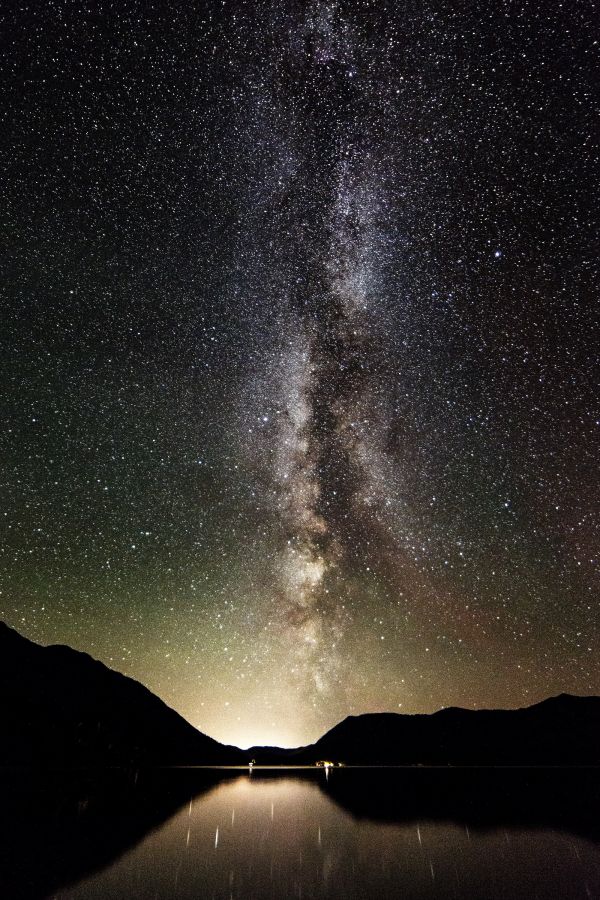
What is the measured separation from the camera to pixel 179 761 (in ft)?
639

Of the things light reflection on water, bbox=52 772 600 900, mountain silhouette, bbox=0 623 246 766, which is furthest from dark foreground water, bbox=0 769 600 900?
mountain silhouette, bbox=0 623 246 766

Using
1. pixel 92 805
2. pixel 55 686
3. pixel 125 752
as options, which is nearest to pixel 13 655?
pixel 55 686

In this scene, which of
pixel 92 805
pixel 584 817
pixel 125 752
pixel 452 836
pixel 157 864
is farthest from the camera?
pixel 125 752

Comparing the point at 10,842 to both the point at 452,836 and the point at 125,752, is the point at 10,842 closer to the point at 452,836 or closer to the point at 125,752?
the point at 452,836

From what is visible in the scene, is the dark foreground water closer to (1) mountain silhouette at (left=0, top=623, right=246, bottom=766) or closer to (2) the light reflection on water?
(2) the light reflection on water

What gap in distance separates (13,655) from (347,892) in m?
204

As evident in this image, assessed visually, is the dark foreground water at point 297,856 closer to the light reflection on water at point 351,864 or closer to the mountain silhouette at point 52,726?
the light reflection on water at point 351,864

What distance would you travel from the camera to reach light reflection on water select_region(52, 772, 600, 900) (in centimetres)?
1227

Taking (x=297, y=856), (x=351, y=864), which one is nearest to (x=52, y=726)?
(x=297, y=856)

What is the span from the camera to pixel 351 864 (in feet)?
51.5

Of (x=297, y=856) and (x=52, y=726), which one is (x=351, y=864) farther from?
(x=52, y=726)

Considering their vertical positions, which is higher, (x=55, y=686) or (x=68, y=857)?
(x=55, y=686)

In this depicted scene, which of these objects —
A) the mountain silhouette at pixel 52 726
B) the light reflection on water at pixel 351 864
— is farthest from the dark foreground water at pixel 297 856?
the mountain silhouette at pixel 52 726

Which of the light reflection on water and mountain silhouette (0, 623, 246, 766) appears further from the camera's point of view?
mountain silhouette (0, 623, 246, 766)
